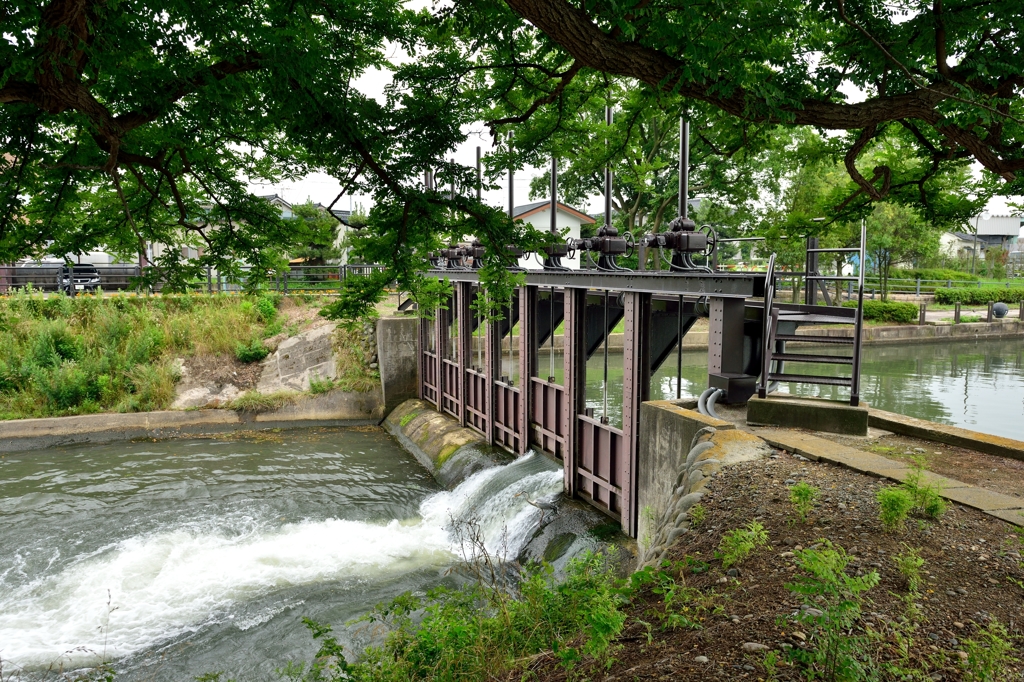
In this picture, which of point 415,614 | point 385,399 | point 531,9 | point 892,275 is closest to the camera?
point 531,9

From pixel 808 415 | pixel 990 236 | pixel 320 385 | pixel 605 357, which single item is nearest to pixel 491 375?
pixel 605 357

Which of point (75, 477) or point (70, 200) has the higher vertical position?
point (70, 200)

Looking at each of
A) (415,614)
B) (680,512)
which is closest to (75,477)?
(415,614)

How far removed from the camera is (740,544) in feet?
15.3

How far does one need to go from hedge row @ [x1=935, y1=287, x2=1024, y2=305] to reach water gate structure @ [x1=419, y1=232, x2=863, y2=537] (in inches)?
1227

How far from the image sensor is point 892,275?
4378 centimetres

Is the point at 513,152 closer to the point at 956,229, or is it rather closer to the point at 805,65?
the point at 805,65

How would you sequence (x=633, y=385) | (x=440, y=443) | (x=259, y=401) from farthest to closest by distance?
(x=259, y=401) < (x=440, y=443) < (x=633, y=385)

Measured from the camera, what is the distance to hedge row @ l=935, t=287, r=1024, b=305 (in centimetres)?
3809

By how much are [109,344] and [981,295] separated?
41.7 meters

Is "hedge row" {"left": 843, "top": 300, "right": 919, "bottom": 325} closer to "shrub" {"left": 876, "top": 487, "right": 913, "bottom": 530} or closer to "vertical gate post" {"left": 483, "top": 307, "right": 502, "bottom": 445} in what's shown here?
"vertical gate post" {"left": 483, "top": 307, "right": 502, "bottom": 445}

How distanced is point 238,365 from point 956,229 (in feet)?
63.5

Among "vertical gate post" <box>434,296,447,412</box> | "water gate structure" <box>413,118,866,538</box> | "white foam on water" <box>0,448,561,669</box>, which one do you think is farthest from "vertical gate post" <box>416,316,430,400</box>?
"white foam on water" <box>0,448,561,669</box>

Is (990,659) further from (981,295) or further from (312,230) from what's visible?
(981,295)
